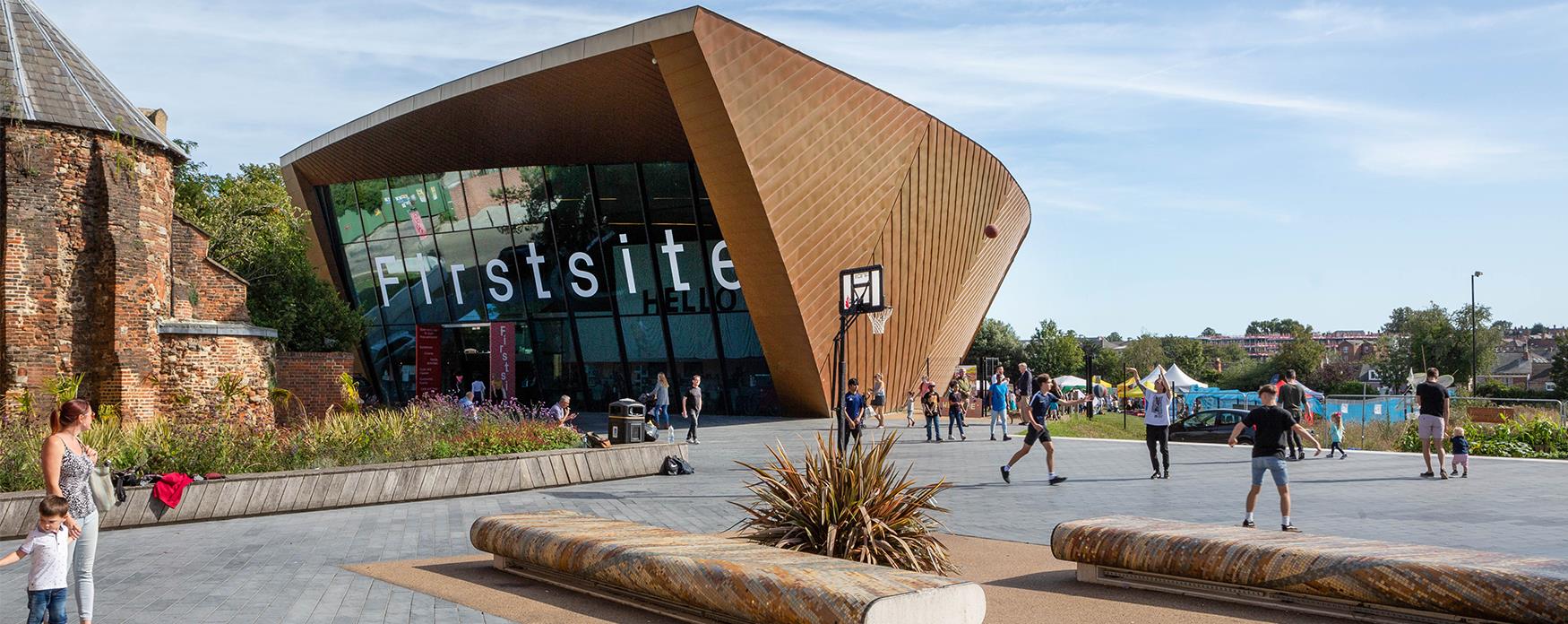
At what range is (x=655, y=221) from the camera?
92.2 feet

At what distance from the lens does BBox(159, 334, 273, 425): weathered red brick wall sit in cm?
2034

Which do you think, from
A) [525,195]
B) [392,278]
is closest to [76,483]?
[525,195]

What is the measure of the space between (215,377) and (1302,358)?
74976 millimetres

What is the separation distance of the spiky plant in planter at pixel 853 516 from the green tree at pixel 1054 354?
77959 millimetres

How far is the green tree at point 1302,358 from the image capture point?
7738cm

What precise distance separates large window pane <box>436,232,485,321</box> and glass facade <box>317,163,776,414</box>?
0.04 metres

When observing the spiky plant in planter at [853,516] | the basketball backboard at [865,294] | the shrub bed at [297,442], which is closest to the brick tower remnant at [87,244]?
the shrub bed at [297,442]

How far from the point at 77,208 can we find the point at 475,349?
14.6 m

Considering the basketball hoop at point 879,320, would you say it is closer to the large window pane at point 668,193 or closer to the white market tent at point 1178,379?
the large window pane at point 668,193

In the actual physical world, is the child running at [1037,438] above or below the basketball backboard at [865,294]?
below

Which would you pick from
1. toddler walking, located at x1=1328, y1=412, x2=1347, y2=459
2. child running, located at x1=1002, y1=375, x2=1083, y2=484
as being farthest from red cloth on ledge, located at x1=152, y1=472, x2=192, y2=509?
toddler walking, located at x1=1328, y1=412, x2=1347, y2=459

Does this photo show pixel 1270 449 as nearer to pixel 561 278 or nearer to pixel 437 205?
pixel 561 278

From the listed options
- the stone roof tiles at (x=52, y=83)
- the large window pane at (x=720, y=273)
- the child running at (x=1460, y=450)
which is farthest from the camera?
the large window pane at (x=720, y=273)

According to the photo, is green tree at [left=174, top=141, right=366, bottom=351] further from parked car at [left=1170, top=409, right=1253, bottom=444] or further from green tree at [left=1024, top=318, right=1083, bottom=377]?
green tree at [left=1024, top=318, right=1083, bottom=377]
